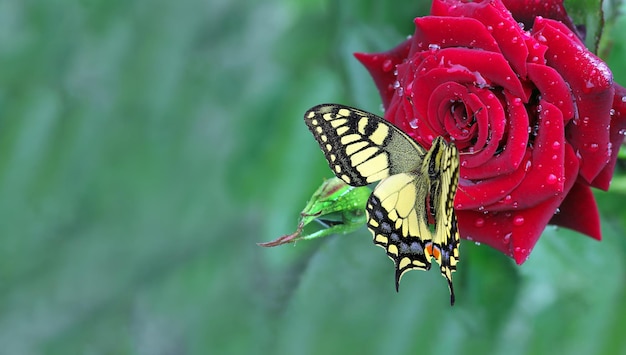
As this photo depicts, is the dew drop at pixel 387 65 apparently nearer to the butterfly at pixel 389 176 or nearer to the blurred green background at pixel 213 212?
the butterfly at pixel 389 176

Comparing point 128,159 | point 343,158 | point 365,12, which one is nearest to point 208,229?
point 128,159

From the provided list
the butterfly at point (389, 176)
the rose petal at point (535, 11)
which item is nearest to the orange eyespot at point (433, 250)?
the butterfly at point (389, 176)

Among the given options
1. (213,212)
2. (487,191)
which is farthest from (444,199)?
(213,212)

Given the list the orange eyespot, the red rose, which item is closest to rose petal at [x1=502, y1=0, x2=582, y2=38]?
the red rose

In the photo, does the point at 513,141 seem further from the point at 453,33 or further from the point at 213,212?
the point at 213,212

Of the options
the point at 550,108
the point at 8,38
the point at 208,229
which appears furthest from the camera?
the point at 208,229

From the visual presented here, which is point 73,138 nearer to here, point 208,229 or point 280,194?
point 208,229

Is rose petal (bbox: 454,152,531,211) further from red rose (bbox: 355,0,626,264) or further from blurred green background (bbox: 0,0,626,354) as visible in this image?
blurred green background (bbox: 0,0,626,354)

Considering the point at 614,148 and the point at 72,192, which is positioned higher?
the point at 72,192
